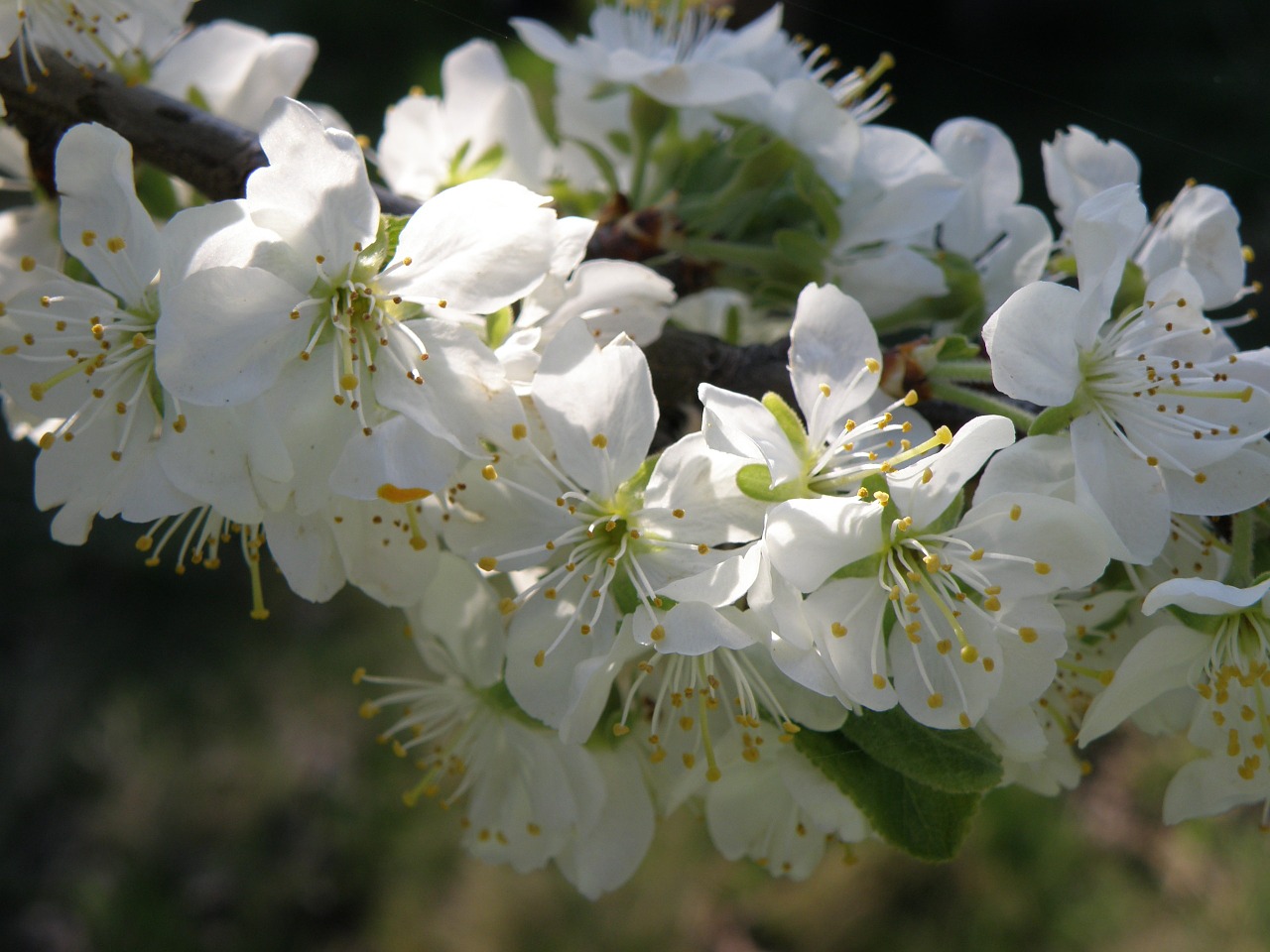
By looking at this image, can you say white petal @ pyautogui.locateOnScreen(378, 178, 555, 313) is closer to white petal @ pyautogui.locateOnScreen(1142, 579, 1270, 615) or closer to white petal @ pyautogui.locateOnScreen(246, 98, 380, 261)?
white petal @ pyautogui.locateOnScreen(246, 98, 380, 261)

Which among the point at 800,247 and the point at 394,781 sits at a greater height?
the point at 800,247

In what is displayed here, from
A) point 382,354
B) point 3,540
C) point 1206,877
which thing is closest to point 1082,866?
point 1206,877

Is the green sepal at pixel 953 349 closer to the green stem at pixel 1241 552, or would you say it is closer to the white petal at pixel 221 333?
the green stem at pixel 1241 552

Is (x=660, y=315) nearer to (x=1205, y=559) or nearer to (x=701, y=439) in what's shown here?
(x=701, y=439)

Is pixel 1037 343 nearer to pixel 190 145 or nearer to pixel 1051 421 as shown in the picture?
pixel 1051 421

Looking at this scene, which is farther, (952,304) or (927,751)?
(952,304)

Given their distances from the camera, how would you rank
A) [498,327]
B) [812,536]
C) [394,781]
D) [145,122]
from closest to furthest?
[812,536] < [498,327] < [145,122] < [394,781]

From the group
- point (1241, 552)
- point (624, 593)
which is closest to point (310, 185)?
point (624, 593)
